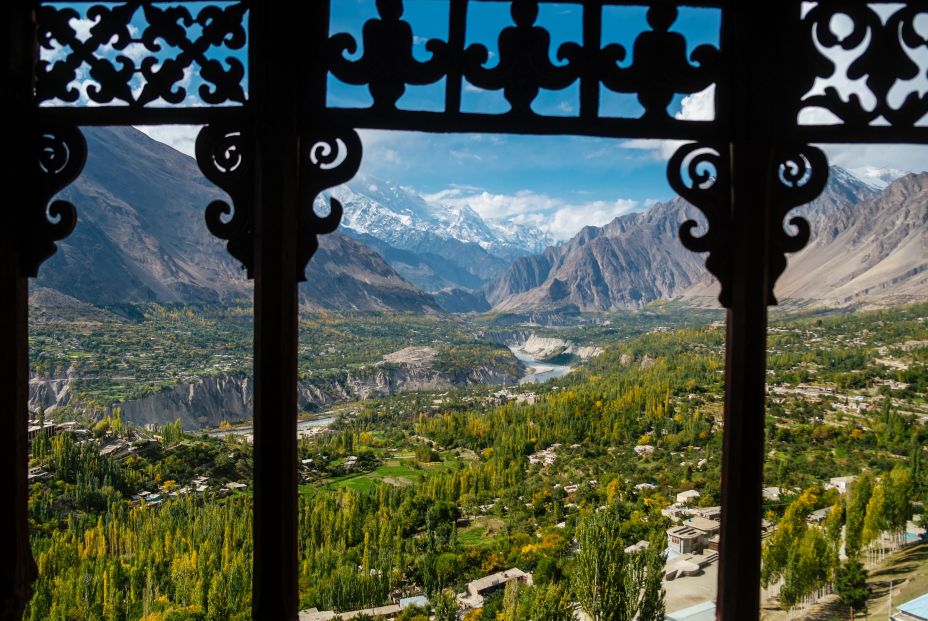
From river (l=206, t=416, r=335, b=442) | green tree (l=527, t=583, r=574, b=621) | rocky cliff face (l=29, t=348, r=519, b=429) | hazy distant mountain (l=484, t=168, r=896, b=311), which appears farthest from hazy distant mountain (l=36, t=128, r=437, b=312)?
green tree (l=527, t=583, r=574, b=621)

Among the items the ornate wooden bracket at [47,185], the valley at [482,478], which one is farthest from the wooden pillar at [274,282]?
the valley at [482,478]

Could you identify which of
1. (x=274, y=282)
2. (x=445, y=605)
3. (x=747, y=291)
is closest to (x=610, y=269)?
(x=445, y=605)

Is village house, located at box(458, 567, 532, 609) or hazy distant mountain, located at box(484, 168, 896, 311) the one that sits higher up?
hazy distant mountain, located at box(484, 168, 896, 311)

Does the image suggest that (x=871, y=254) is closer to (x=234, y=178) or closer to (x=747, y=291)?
(x=747, y=291)

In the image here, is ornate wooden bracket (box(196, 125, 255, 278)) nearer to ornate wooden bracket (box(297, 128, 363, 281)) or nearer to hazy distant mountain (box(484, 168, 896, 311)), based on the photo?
ornate wooden bracket (box(297, 128, 363, 281))

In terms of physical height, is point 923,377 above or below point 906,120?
below

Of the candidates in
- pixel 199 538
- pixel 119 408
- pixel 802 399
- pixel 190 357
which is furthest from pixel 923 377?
pixel 190 357

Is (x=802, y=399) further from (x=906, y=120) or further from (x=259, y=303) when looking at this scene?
(x=259, y=303)

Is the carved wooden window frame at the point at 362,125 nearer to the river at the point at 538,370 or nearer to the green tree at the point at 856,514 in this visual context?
the green tree at the point at 856,514
